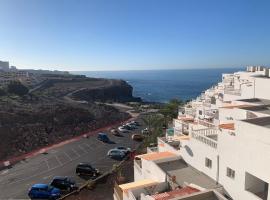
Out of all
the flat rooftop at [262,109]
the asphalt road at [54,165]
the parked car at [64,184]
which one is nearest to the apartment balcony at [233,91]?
the flat rooftop at [262,109]

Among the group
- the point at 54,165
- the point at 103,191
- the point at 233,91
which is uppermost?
the point at 233,91

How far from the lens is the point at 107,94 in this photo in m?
132

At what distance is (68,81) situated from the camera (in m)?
152

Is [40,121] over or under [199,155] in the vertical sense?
under

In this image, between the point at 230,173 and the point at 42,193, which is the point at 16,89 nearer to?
the point at 42,193

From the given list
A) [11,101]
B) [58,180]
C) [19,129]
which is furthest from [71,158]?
[11,101]

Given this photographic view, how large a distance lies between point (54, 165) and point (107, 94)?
308 feet

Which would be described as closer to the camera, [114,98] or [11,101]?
[11,101]

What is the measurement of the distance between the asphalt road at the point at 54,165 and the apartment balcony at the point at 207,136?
1600 cm

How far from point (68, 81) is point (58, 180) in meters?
126

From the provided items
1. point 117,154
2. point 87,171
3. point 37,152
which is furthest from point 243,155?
point 37,152

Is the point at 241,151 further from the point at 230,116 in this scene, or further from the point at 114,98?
the point at 114,98

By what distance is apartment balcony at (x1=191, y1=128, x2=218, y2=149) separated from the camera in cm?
1968

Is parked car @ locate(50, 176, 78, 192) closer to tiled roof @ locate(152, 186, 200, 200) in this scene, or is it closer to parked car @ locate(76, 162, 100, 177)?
parked car @ locate(76, 162, 100, 177)
